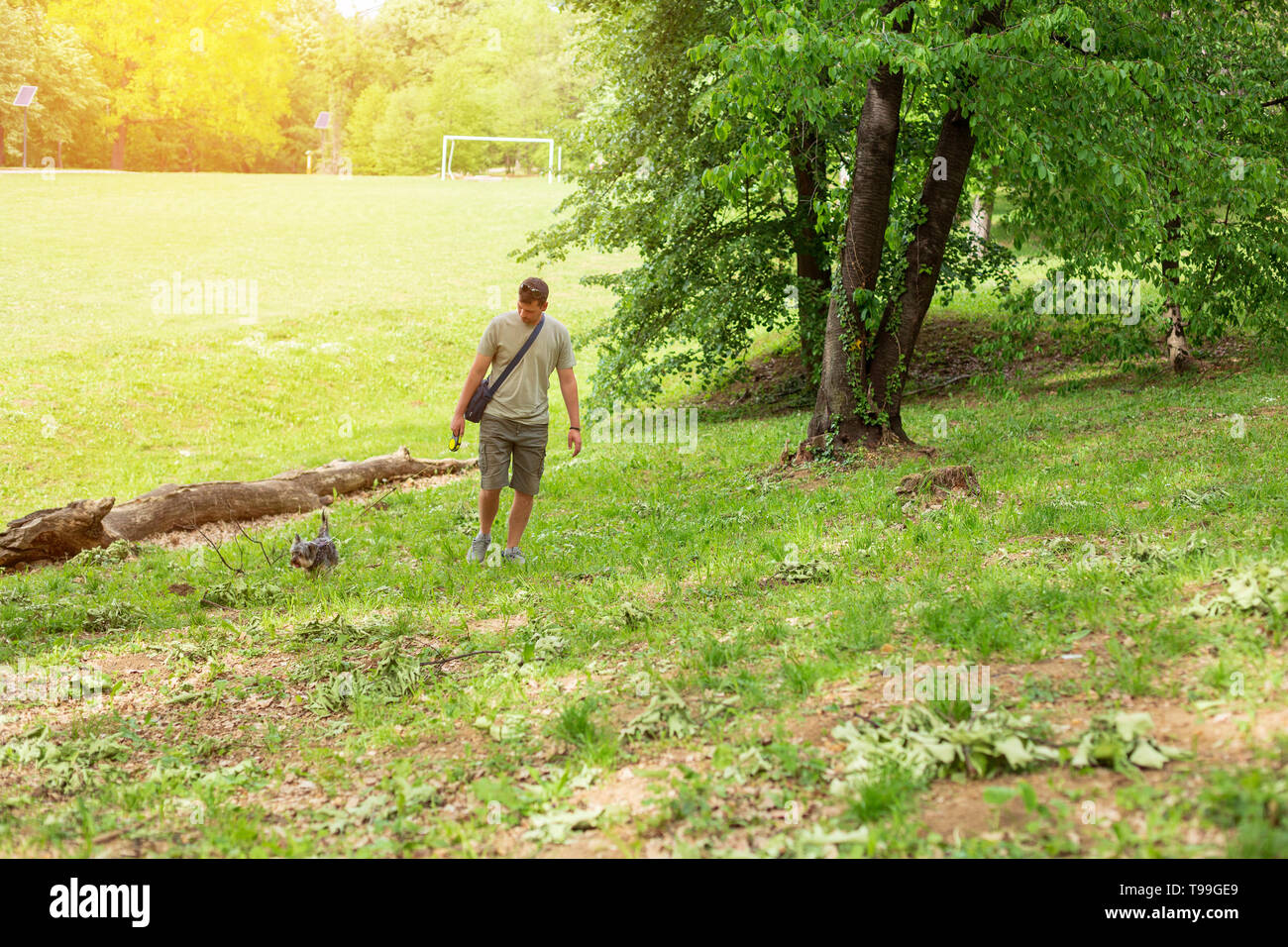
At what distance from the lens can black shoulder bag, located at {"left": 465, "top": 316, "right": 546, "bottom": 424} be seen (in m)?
8.68

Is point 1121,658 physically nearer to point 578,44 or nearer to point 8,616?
point 8,616

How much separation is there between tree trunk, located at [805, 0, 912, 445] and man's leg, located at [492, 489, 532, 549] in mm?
4088

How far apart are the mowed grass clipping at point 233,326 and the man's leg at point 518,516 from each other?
31.5 ft

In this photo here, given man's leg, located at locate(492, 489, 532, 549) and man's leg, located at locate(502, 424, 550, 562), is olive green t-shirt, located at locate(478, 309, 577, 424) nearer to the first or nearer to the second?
man's leg, located at locate(502, 424, 550, 562)

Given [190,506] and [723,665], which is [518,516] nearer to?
[723,665]

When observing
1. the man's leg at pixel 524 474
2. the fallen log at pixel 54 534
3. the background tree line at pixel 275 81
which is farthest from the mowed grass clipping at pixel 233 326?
the background tree line at pixel 275 81

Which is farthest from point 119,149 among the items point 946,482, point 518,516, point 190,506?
point 946,482

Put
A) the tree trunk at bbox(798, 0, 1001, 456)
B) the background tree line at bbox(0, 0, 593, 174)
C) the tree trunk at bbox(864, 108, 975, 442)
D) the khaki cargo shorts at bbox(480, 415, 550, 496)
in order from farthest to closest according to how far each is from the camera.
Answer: the background tree line at bbox(0, 0, 593, 174)
the tree trunk at bbox(864, 108, 975, 442)
the tree trunk at bbox(798, 0, 1001, 456)
the khaki cargo shorts at bbox(480, 415, 550, 496)

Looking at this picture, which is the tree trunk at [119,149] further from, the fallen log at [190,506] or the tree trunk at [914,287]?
the tree trunk at [914,287]

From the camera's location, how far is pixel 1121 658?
16.4ft

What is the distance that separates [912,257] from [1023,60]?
264cm

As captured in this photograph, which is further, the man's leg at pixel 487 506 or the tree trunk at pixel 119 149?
the tree trunk at pixel 119 149

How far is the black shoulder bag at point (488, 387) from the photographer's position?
28.5 ft

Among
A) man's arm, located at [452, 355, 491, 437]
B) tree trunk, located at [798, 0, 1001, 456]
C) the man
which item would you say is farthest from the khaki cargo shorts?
tree trunk, located at [798, 0, 1001, 456]
